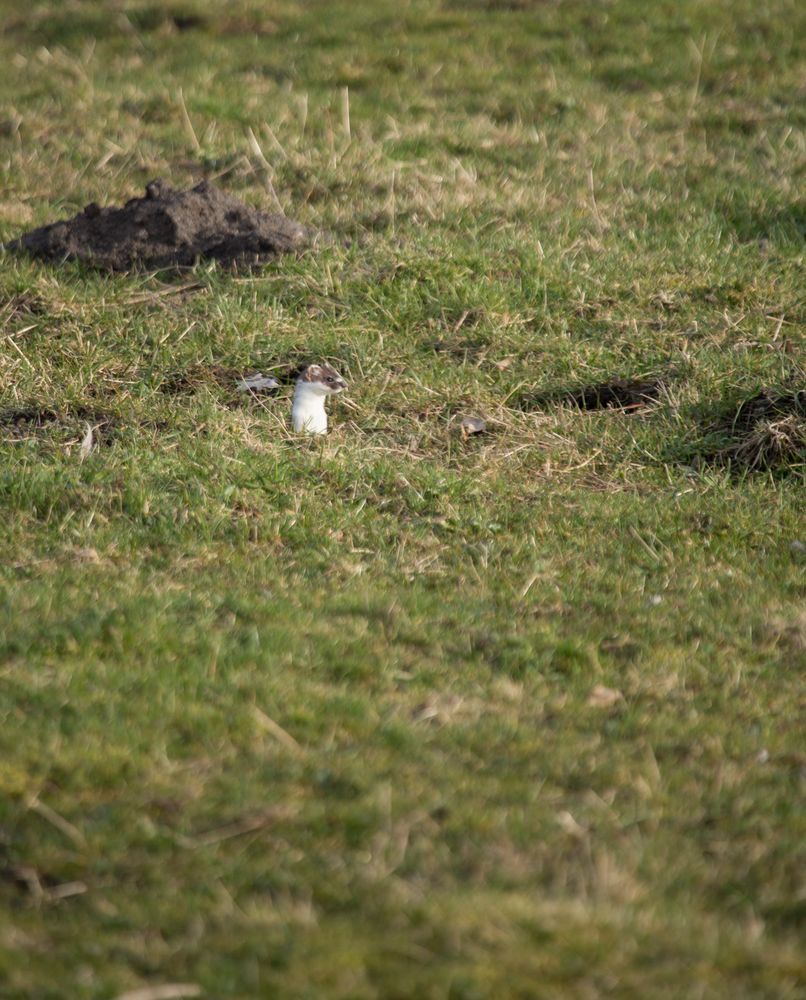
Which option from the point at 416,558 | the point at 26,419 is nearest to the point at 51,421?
the point at 26,419

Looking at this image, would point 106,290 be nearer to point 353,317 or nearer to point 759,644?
point 353,317

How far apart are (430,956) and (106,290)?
628cm

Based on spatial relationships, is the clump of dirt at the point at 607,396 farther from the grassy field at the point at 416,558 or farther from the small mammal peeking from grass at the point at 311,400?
the small mammal peeking from grass at the point at 311,400

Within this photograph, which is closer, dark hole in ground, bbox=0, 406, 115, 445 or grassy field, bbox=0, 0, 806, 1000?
grassy field, bbox=0, 0, 806, 1000

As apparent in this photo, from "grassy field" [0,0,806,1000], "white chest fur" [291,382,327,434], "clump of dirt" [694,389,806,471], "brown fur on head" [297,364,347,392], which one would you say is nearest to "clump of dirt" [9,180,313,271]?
"grassy field" [0,0,806,1000]

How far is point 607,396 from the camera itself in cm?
767

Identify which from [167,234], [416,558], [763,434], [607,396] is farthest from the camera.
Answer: [167,234]

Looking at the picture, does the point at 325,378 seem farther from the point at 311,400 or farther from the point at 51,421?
the point at 51,421

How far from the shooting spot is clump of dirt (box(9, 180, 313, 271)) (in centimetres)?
892

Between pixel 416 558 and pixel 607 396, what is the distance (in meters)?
2.38

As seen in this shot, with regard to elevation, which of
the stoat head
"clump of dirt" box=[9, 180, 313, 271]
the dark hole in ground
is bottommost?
the dark hole in ground

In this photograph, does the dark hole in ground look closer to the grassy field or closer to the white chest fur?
the grassy field

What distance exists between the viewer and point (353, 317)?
27.1 feet

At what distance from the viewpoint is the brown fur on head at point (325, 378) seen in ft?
23.0
